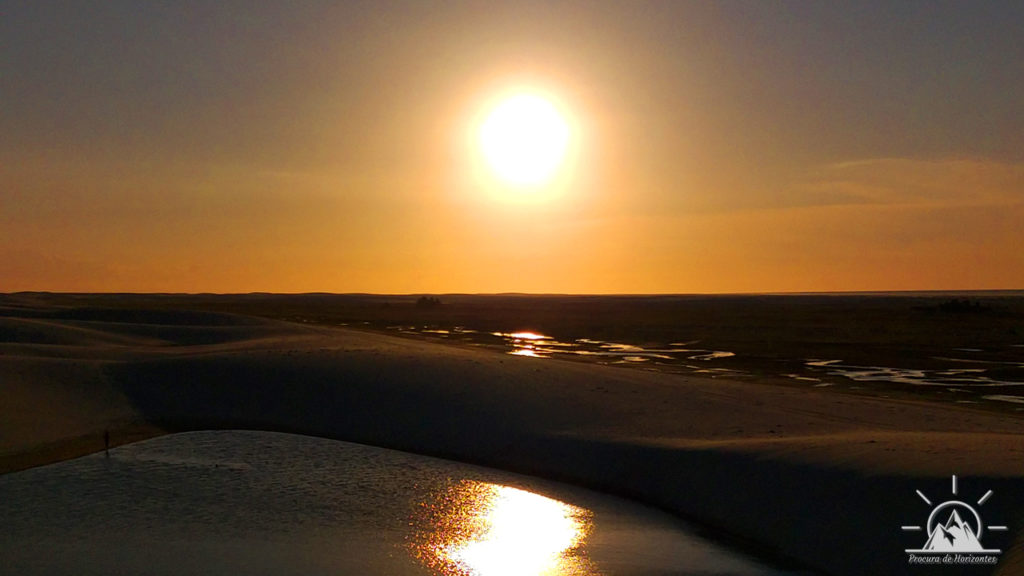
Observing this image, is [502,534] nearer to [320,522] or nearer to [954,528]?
[320,522]

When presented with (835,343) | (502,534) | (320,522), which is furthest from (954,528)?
(835,343)

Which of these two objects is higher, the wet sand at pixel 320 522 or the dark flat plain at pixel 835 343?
the dark flat plain at pixel 835 343

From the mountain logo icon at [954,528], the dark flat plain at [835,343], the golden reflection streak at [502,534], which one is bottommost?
the golden reflection streak at [502,534]

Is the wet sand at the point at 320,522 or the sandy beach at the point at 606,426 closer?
the wet sand at the point at 320,522

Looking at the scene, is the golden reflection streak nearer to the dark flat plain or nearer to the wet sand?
the wet sand

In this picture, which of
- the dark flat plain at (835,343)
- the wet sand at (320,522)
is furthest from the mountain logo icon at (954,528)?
the dark flat plain at (835,343)


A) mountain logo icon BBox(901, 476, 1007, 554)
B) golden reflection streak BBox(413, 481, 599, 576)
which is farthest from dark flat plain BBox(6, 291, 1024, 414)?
golden reflection streak BBox(413, 481, 599, 576)

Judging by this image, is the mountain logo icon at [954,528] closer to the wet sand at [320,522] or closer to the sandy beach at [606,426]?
the sandy beach at [606,426]
